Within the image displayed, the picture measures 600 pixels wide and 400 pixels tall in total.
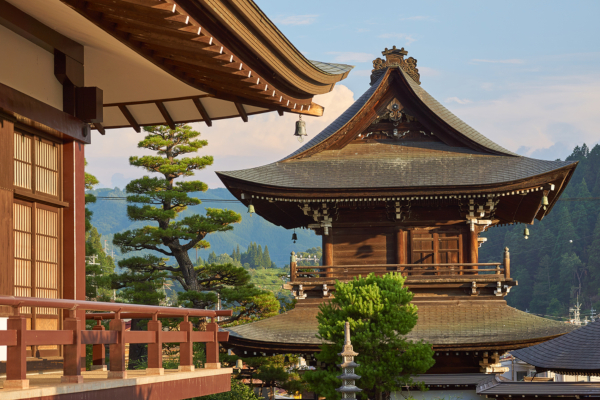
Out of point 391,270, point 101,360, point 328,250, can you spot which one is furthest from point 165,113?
point 391,270

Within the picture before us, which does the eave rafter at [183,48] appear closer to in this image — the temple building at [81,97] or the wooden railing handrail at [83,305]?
the temple building at [81,97]

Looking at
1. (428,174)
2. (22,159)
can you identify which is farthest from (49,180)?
(428,174)

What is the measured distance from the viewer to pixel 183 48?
642cm

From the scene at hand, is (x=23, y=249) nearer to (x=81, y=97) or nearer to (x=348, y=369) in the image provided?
(x=81, y=97)

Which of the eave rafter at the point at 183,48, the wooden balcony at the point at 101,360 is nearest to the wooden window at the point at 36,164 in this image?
the wooden balcony at the point at 101,360

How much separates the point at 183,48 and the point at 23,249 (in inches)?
102

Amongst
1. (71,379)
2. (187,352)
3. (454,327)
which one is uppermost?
(71,379)

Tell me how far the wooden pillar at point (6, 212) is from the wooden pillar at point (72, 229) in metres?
0.99

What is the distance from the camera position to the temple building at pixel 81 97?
5820 millimetres

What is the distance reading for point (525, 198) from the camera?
68.1ft

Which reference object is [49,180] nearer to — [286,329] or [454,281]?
[286,329]

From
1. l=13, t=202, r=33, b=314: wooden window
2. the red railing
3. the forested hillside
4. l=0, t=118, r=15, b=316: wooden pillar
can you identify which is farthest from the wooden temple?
the forested hillside

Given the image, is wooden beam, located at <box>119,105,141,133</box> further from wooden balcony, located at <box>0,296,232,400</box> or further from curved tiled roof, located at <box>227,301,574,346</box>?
curved tiled roof, located at <box>227,301,574,346</box>

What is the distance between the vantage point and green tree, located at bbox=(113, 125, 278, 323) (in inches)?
1024
